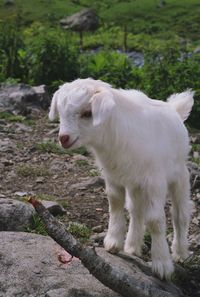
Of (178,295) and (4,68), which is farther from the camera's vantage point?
(4,68)

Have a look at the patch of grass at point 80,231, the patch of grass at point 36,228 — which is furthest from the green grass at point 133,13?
the patch of grass at point 36,228

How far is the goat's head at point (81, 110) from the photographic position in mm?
5117

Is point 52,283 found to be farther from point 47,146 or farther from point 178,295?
point 47,146

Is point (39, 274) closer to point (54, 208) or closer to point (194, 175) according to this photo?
point (54, 208)

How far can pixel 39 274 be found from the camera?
5512mm

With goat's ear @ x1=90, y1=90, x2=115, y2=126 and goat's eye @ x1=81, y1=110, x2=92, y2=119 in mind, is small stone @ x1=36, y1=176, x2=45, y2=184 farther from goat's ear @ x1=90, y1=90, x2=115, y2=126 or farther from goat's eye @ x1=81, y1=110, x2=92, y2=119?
goat's ear @ x1=90, y1=90, x2=115, y2=126

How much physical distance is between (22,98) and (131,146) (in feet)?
29.0

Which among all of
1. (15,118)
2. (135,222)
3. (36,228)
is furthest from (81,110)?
(15,118)

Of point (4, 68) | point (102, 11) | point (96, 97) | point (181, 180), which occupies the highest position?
point (96, 97)

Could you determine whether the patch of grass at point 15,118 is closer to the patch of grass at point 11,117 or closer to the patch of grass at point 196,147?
the patch of grass at point 11,117

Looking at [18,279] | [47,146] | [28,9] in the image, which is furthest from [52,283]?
[28,9]

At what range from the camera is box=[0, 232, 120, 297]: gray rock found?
531 centimetres

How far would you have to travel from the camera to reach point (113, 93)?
5445 mm

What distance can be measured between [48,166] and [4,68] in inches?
311
